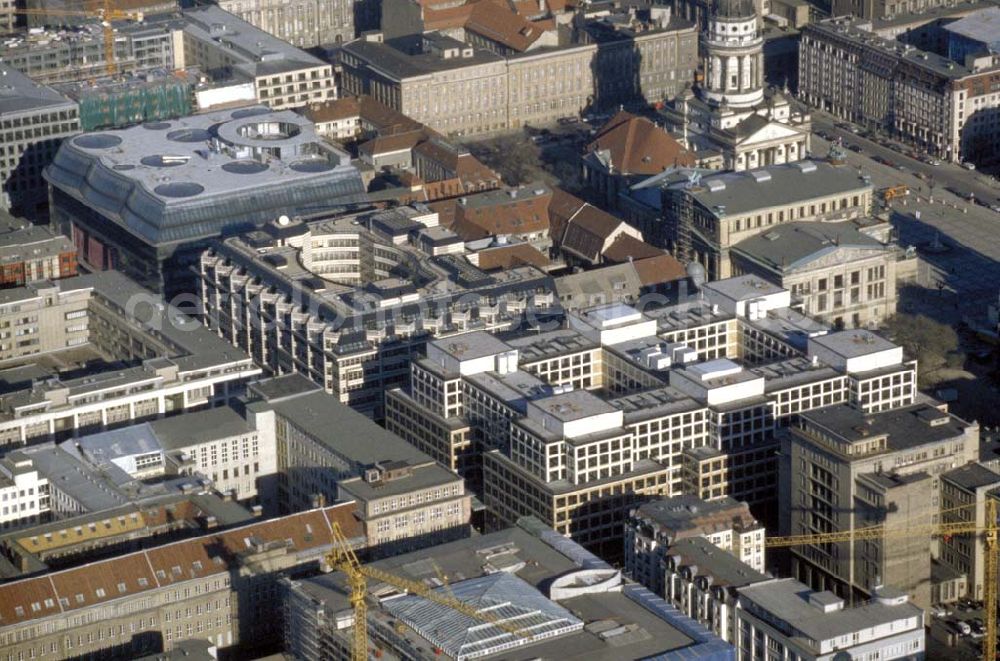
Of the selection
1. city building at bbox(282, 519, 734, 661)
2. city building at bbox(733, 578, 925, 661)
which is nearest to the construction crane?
city building at bbox(282, 519, 734, 661)

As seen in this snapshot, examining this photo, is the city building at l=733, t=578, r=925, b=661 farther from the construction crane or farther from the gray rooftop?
the construction crane

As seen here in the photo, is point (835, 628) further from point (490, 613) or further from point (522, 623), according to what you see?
Answer: point (490, 613)

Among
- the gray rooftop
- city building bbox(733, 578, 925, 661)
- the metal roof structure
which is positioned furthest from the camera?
the gray rooftop

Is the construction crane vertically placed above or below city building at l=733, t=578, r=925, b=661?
above

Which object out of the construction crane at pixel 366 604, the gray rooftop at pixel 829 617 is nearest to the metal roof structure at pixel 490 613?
the construction crane at pixel 366 604

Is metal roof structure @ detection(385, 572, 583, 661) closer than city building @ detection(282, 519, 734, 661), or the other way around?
city building @ detection(282, 519, 734, 661)

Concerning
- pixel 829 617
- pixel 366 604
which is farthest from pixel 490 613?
pixel 829 617

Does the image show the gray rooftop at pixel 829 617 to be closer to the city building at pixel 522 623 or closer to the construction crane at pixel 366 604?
the city building at pixel 522 623
